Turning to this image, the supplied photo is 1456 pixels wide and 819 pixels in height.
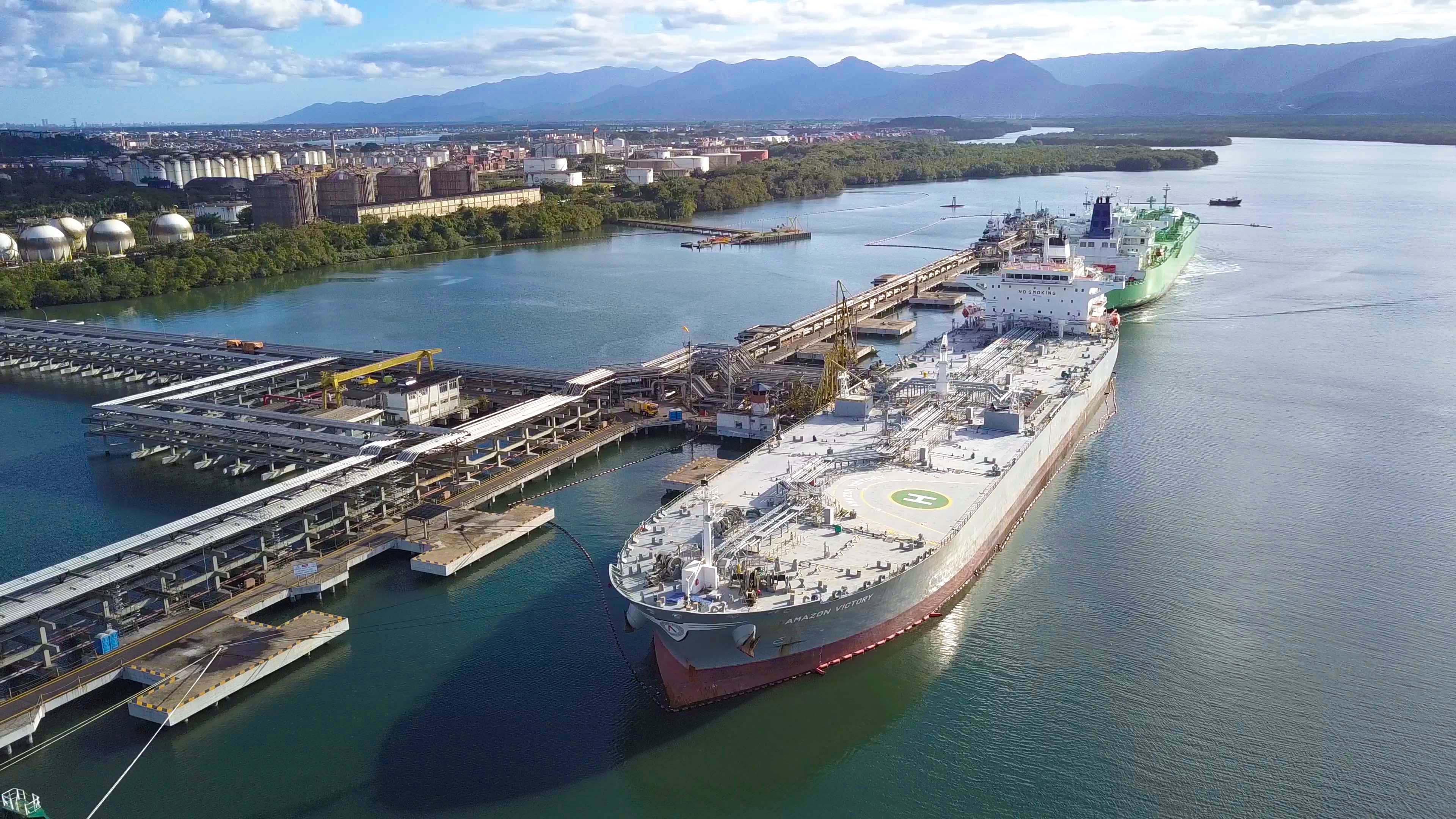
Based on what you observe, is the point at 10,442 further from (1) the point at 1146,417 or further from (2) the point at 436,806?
(1) the point at 1146,417

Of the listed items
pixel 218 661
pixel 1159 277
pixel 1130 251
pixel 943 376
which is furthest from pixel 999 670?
pixel 1159 277

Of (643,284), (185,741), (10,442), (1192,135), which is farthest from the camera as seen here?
(1192,135)

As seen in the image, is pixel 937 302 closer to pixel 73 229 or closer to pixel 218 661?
pixel 218 661

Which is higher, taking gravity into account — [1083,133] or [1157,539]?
[1083,133]

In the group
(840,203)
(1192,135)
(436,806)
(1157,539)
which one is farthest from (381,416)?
(1192,135)

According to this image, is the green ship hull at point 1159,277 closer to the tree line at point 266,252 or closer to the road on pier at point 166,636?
the road on pier at point 166,636

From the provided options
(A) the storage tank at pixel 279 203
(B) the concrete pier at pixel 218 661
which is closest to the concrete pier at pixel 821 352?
(B) the concrete pier at pixel 218 661

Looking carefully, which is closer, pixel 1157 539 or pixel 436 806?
pixel 436 806

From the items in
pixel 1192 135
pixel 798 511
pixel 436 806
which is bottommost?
pixel 436 806
